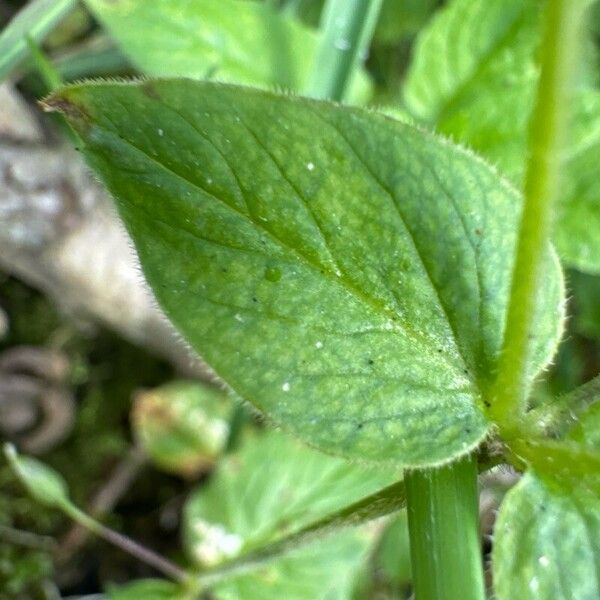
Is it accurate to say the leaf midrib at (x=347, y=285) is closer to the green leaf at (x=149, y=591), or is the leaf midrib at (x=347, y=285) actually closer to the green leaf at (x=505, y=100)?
the green leaf at (x=505, y=100)

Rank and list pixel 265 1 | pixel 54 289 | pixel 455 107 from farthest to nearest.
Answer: pixel 54 289 → pixel 265 1 → pixel 455 107

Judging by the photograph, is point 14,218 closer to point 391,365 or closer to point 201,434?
point 201,434

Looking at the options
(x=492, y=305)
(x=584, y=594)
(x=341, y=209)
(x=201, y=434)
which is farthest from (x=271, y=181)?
(x=201, y=434)

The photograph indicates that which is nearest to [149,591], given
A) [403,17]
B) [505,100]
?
[505,100]

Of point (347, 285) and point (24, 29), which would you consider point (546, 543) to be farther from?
point (24, 29)

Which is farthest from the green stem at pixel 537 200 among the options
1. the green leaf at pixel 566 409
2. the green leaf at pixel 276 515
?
the green leaf at pixel 276 515

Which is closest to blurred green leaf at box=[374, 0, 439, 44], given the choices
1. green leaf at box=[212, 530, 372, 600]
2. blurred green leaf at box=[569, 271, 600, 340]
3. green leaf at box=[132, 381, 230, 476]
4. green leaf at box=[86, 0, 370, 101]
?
green leaf at box=[86, 0, 370, 101]

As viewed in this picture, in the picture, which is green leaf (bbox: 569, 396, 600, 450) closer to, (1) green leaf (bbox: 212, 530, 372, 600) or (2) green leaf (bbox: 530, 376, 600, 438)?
(2) green leaf (bbox: 530, 376, 600, 438)
